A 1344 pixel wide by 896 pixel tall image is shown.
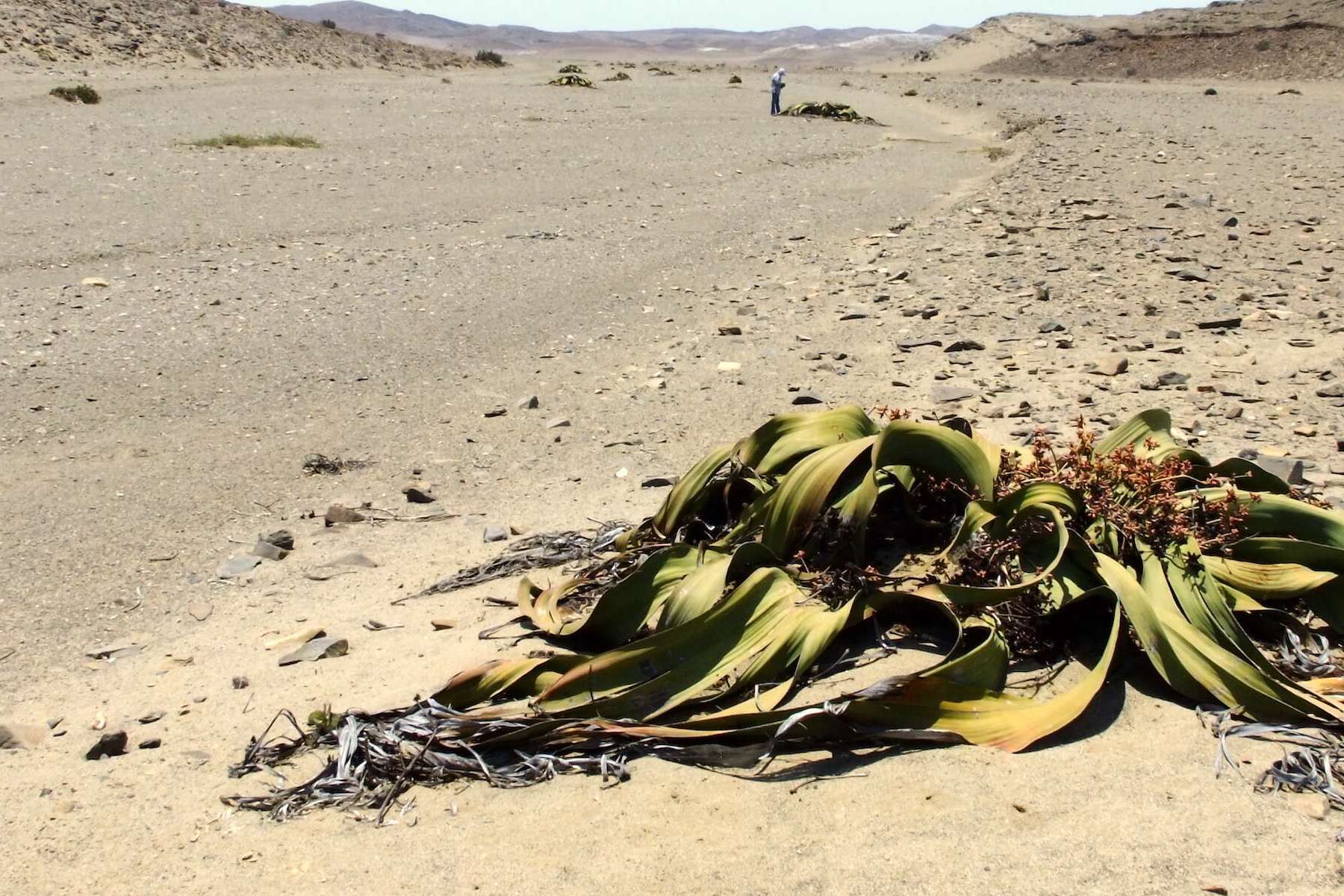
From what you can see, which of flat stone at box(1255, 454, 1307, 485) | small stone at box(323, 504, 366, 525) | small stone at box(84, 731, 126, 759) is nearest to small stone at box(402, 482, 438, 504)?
small stone at box(323, 504, 366, 525)

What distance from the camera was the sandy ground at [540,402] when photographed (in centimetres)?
190

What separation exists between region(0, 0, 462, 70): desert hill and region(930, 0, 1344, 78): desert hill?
19.8 meters

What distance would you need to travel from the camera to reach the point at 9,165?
392 inches

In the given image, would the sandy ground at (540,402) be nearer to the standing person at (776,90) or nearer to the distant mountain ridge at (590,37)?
the standing person at (776,90)

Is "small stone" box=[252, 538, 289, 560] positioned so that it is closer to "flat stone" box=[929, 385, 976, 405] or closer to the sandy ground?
the sandy ground

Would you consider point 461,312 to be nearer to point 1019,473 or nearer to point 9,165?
point 1019,473

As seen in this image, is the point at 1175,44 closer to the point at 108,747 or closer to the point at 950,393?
the point at 950,393

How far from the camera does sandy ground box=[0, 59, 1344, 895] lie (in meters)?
1.90

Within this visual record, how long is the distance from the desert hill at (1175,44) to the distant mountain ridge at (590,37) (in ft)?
132

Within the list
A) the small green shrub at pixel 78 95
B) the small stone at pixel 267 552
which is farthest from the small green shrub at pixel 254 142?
the small stone at pixel 267 552

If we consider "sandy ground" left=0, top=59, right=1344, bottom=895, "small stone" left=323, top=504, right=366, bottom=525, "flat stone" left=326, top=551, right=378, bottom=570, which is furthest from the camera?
"small stone" left=323, top=504, right=366, bottom=525

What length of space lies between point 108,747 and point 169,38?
87.4ft

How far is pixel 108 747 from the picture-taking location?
242 cm

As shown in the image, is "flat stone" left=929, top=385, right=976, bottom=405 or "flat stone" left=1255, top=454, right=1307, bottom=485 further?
"flat stone" left=929, top=385, right=976, bottom=405
